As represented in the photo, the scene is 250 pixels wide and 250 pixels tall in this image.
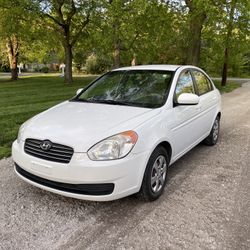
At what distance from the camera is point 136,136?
10.7 feet

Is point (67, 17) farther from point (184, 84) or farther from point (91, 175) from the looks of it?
point (91, 175)

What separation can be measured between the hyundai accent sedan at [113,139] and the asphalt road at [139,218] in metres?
0.28

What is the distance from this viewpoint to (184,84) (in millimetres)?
4617

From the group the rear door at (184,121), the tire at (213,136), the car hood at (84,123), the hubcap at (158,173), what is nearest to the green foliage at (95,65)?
the tire at (213,136)

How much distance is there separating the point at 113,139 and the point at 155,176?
835 mm

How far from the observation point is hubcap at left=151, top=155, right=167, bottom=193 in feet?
11.9

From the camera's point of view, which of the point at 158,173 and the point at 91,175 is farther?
the point at 158,173

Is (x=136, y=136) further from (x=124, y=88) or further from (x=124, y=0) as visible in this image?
(x=124, y=0)

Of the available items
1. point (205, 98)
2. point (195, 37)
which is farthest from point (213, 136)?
point (195, 37)

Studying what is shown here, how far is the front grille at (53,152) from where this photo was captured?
3115 mm

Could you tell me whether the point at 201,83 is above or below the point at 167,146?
above

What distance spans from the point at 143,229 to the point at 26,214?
1.29 meters

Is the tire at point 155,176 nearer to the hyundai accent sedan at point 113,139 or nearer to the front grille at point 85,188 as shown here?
the hyundai accent sedan at point 113,139

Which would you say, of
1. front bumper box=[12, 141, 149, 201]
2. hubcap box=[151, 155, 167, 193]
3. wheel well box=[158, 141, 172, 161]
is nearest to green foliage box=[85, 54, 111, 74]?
wheel well box=[158, 141, 172, 161]
